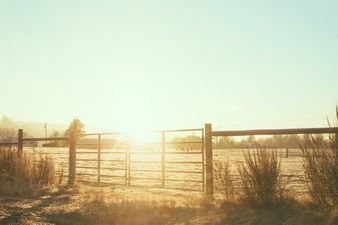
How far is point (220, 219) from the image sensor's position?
6.43 metres

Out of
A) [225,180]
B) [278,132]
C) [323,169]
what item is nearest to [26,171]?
[225,180]

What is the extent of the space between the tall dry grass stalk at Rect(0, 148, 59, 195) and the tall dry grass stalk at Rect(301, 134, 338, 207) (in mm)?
7115

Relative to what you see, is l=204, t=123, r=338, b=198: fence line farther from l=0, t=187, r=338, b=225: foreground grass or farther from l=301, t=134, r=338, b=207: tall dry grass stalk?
l=0, t=187, r=338, b=225: foreground grass

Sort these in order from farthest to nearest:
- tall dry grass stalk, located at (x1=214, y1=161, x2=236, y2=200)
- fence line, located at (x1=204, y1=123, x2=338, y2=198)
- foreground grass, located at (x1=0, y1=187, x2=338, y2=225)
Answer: tall dry grass stalk, located at (x1=214, y1=161, x2=236, y2=200), fence line, located at (x1=204, y1=123, x2=338, y2=198), foreground grass, located at (x1=0, y1=187, x2=338, y2=225)

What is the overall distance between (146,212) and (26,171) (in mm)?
5515

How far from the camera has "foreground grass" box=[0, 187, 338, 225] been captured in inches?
240

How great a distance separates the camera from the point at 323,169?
628 cm

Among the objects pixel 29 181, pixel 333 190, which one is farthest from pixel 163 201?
pixel 29 181

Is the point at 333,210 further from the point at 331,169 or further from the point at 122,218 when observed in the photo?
the point at 122,218

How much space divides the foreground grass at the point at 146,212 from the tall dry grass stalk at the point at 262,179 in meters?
0.20

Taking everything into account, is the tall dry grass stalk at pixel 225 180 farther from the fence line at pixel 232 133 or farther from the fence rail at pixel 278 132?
the fence rail at pixel 278 132

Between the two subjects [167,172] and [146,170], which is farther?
[167,172]

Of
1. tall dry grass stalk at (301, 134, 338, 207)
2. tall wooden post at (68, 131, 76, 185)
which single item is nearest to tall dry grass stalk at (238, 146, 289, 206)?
tall dry grass stalk at (301, 134, 338, 207)

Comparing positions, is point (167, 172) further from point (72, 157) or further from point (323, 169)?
point (323, 169)
